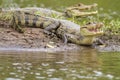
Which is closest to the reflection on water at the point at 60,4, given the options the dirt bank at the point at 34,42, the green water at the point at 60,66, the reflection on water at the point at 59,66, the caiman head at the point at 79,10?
the caiman head at the point at 79,10

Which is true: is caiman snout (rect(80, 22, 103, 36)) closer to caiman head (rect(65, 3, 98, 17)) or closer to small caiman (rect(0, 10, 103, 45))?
small caiman (rect(0, 10, 103, 45))

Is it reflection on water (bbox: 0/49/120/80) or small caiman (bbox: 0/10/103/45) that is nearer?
reflection on water (bbox: 0/49/120/80)

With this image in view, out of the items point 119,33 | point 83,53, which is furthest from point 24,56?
point 119,33

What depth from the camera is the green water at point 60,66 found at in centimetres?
759

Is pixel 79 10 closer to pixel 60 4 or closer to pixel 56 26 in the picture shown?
pixel 56 26

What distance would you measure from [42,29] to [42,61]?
10.4 feet

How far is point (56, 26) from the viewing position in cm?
1199

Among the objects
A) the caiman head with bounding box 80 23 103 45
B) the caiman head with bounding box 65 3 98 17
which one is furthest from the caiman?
the caiman head with bounding box 65 3 98 17

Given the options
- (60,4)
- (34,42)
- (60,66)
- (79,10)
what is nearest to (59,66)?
(60,66)

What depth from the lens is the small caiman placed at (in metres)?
11.6

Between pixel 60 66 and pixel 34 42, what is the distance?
2698mm

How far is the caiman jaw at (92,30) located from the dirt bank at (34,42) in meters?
0.35

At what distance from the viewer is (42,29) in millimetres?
12078

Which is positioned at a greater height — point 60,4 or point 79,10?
point 60,4
